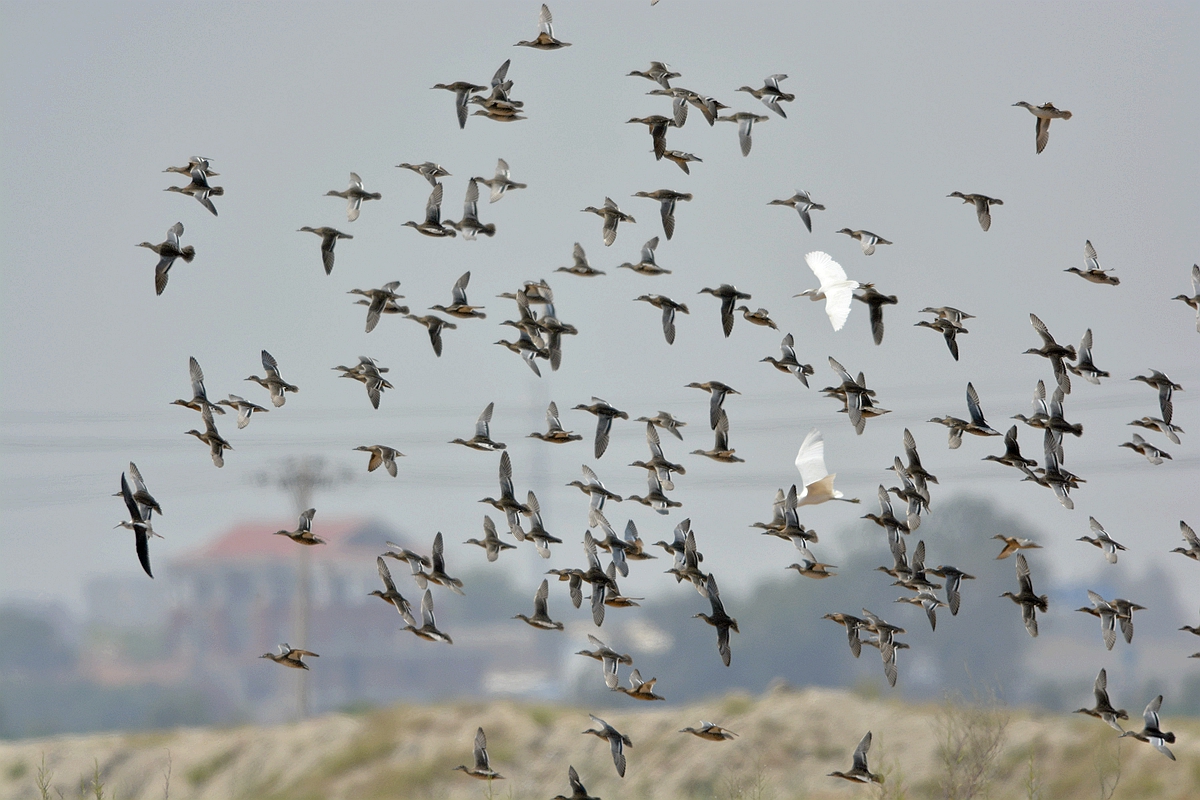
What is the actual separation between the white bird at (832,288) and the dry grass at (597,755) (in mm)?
22626

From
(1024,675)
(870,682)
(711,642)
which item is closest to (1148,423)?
(870,682)

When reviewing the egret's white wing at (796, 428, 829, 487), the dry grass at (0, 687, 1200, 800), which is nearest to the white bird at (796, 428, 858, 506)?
the egret's white wing at (796, 428, 829, 487)

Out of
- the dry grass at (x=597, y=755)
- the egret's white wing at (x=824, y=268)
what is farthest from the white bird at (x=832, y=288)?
the dry grass at (x=597, y=755)

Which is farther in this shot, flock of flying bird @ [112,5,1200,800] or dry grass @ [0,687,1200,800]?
dry grass @ [0,687,1200,800]

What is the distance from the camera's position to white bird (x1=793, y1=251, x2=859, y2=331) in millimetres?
29297

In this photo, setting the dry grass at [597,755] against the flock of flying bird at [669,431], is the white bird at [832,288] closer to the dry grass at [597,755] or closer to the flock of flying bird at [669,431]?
the flock of flying bird at [669,431]

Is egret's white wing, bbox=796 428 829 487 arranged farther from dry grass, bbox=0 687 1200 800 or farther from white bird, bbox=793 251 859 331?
dry grass, bbox=0 687 1200 800

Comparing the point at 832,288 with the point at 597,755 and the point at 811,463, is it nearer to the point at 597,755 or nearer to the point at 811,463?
the point at 811,463

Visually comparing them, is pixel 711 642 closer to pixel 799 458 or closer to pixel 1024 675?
pixel 1024 675

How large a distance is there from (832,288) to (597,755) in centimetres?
4143

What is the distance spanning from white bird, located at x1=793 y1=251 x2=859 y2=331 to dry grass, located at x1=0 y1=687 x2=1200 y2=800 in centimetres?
2263

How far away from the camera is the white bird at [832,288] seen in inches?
1153

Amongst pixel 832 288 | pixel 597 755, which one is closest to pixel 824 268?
pixel 832 288

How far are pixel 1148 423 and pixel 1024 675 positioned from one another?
92.4 meters
